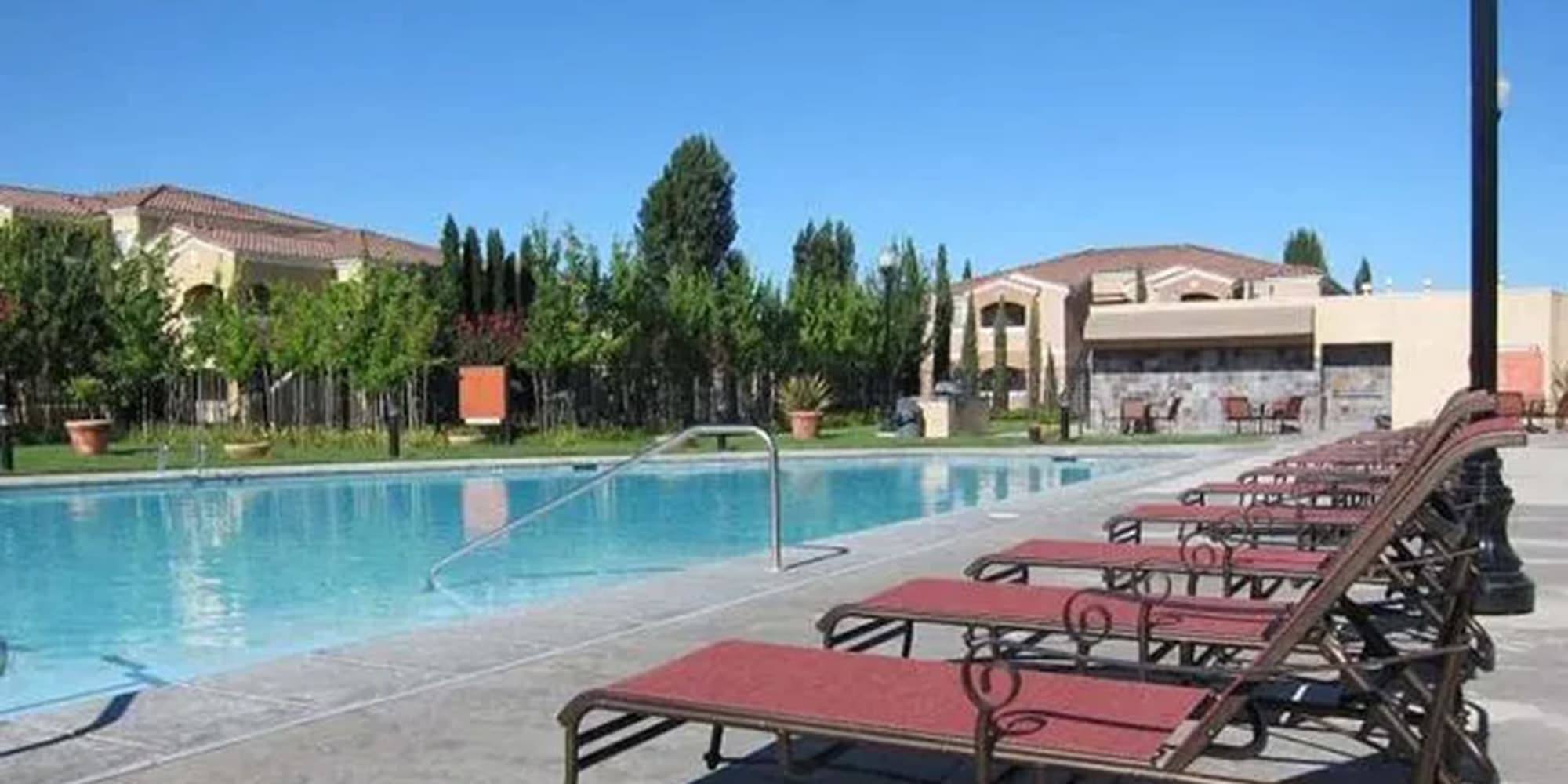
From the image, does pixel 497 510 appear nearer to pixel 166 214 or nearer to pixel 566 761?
pixel 566 761

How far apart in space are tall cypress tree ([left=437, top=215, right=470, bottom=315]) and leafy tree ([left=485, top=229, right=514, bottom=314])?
53 cm

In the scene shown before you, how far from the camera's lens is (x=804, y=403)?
1303 inches

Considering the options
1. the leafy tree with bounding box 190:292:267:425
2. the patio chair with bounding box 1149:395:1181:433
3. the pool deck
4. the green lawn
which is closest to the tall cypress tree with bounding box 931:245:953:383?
the patio chair with bounding box 1149:395:1181:433

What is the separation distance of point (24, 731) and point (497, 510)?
41.5 ft

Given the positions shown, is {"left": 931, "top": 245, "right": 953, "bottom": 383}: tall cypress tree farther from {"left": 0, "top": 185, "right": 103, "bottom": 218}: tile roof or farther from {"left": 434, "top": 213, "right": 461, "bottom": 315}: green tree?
{"left": 0, "top": 185, "right": 103, "bottom": 218}: tile roof

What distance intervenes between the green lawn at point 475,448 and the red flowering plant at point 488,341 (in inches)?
71.8

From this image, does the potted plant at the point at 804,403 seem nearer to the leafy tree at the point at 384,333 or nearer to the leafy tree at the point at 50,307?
the leafy tree at the point at 384,333

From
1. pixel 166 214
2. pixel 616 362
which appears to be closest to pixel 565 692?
pixel 616 362

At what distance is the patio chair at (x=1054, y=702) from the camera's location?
2822 mm

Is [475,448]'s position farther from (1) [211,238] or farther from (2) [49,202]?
(2) [49,202]

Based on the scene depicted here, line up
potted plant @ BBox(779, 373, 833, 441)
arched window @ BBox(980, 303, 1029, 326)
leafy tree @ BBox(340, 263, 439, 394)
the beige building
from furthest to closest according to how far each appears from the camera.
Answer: arched window @ BBox(980, 303, 1029, 326)
the beige building
potted plant @ BBox(779, 373, 833, 441)
leafy tree @ BBox(340, 263, 439, 394)

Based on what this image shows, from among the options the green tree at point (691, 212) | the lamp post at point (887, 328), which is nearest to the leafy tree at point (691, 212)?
the green tree at point (691, 212)

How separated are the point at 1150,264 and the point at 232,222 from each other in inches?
1289

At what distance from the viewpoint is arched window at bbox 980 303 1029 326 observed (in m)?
47.9
